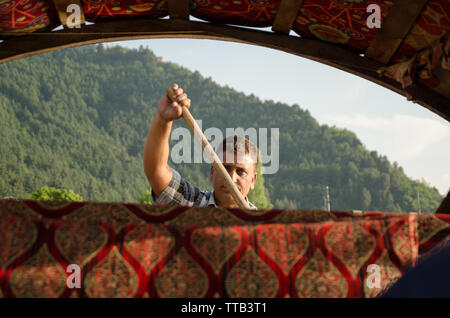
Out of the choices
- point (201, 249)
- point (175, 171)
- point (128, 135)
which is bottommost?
point (201, 249)

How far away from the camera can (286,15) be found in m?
3.59

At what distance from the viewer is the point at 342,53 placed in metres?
3.68

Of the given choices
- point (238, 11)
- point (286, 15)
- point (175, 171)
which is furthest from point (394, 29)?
point (175, 171)

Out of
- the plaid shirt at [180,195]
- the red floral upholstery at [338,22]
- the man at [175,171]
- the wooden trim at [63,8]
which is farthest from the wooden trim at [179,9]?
the plaid shirt at [180,195]

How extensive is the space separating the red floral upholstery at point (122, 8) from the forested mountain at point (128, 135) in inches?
2208

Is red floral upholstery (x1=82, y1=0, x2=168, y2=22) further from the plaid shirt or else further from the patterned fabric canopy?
the patterned fabric canopy

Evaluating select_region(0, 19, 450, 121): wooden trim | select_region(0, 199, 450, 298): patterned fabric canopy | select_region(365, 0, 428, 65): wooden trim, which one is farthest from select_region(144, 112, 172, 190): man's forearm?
select_region(365, 0, 428, 65): wooden trim

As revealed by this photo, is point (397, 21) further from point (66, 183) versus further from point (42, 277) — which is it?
point (66, 183)

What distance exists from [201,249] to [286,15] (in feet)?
8.63

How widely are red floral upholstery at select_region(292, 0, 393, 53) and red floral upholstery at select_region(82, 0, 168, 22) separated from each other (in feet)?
3.56

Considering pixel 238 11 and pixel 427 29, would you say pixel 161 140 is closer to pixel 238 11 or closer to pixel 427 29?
pixel 238 11

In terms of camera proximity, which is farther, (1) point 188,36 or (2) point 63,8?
(1) point 188,36
